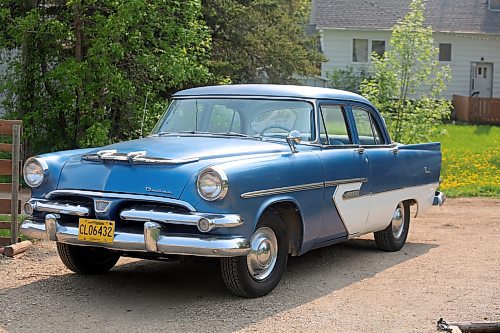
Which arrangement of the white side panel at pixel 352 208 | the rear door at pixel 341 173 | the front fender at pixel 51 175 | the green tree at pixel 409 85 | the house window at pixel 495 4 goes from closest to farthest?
the front fender at pixel 51 175 < the rear door at pixel 341 173 < the white side panel at pixel 352 208 < the green tree at pixel 409 85 < the house window at pixel 495 4

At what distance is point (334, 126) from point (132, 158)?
7.86 ft

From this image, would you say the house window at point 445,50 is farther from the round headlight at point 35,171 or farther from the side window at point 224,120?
the round headlight at point 35,171

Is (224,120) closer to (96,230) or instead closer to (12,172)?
(96,230)

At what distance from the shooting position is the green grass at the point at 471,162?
15367 mm

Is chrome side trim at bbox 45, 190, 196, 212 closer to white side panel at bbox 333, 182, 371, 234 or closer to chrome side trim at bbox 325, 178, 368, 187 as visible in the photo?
chrome side trim at bbox 325, 178, 368, 187

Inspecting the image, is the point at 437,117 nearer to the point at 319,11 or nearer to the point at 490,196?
the point at 490,196

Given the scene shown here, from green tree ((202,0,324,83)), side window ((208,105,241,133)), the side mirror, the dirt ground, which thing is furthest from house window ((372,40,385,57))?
the side mirror

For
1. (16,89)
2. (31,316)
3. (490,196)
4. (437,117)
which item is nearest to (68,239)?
(31,316)

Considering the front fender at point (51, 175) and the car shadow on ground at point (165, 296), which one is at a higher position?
the front fender at point (51, 175)

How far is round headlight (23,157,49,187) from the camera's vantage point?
706 centimetres

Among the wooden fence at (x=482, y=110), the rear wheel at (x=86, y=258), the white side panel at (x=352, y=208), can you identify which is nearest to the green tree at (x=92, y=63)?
the rear wheel at (x=86, y=258)

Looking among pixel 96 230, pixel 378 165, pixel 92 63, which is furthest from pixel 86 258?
pixel 92 63

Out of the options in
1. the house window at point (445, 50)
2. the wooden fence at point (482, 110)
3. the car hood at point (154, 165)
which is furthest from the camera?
the house window at point (445, 50)

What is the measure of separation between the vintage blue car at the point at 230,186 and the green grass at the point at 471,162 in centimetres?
683
